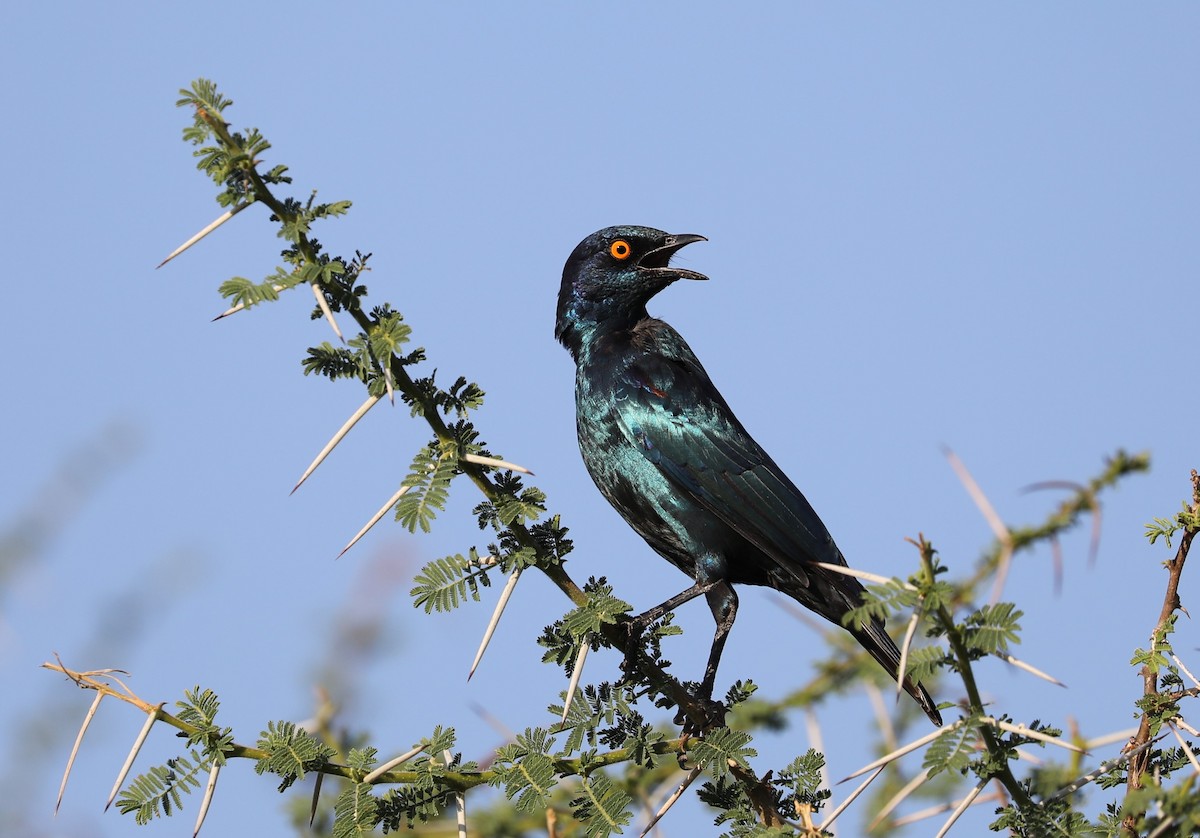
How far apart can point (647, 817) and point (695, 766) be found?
313 mm

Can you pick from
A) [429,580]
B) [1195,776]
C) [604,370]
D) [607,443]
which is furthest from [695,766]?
[604,370]

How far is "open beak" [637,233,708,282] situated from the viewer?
23.2ft

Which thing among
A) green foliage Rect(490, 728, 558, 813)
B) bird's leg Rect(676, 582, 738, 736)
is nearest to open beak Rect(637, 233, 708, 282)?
bird's leg Rect(676, 582, 738, 736)

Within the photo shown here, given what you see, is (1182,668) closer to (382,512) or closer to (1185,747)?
(1185,747)

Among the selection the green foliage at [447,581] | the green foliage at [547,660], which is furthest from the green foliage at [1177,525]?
the green foliage at [447,581]

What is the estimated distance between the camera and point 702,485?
6.10 m

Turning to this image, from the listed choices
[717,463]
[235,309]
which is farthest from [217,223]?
[717,463]

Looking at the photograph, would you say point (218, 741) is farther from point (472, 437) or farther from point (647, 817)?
point (647, 817)

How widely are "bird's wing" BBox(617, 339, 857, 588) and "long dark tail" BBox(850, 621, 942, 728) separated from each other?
0.41 m

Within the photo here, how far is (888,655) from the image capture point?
564cm

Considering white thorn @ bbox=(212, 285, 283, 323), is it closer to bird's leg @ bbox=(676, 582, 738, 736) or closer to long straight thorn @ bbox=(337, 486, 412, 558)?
long straight thorn @ bbox=(337, 486, 412, 558)

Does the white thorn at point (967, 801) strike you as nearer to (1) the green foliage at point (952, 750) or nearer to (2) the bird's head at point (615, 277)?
A: (1) the green foliage at point (952, 750)

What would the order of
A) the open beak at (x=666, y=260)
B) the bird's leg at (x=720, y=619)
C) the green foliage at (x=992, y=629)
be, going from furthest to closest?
the open beak at (x=666, y=260)
the bird's leg at (x=720, y=619)
the green foliage at (x=992, y=629)

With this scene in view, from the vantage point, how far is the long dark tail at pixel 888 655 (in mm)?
5522
